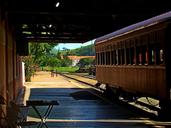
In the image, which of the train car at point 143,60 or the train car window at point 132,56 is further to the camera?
the train car window at point 132,56

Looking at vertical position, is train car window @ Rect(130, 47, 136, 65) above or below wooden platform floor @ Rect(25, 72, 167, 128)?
above

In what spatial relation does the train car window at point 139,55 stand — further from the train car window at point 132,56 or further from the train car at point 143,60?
the train car window at point 132,56

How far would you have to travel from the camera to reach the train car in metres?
14.4

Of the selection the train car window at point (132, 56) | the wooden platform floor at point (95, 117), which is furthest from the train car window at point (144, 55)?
the wooden platform floor at point (95, 117)

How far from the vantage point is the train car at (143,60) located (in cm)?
1437

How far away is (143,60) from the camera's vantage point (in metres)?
17.2

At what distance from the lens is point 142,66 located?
17.1 meters

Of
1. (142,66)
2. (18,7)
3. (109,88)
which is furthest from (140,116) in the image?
(109,88)

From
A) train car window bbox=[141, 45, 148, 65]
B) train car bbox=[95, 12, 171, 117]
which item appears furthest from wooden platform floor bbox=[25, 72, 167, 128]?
train car window bbox=[141, 45, 148, 65]

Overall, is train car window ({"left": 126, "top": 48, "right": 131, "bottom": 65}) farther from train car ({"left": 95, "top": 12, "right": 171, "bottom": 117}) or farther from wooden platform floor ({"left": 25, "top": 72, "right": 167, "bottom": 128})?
wooden platform floor ({"left": 25, "top": 72, "right": 167, "bottom": 128})

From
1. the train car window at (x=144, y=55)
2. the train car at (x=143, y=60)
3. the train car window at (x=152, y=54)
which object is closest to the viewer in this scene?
the train car at (x=143, y=60)

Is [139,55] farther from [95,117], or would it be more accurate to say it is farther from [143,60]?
[95,117]

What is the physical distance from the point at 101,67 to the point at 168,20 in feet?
41.1

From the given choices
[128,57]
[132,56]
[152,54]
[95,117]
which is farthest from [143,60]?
[128,57]
